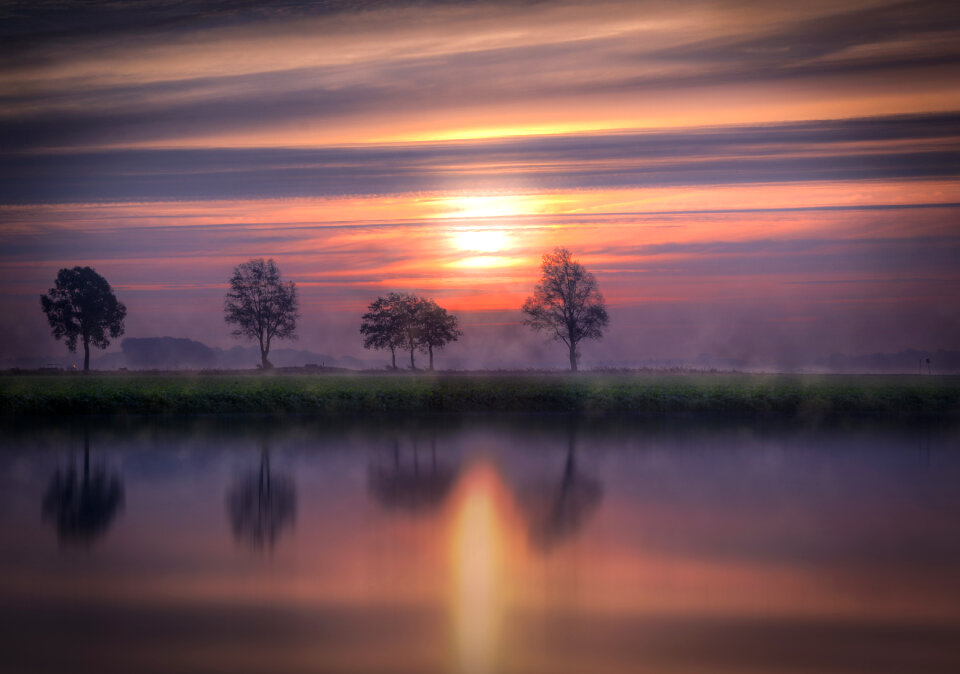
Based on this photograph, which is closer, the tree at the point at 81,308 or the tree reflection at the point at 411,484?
the tree reflection at the point at 411,484

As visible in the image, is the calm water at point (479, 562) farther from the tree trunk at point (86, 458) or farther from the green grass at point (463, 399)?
the green grass at point (463, 399)

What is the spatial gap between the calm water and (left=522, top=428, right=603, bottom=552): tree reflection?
3.1 inches

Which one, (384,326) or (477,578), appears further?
(384,326)

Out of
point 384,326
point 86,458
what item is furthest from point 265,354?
point 86,458

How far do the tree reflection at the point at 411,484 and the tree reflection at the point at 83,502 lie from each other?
435 cm

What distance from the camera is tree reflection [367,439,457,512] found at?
47.8 feet

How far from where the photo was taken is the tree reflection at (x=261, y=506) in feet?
39.2

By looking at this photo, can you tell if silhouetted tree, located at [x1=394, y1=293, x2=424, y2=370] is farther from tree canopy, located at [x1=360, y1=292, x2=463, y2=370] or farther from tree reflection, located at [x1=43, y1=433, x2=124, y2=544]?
tree reflection, located at [x1=43, y1=433, x2=124, y2=544]

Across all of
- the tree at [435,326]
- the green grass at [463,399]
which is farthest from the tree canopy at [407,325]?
the green grass at [463,399]

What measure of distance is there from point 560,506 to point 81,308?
6579 cm

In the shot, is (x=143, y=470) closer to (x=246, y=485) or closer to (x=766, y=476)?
(x=246, y=485)

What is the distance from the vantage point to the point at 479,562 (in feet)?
34.2

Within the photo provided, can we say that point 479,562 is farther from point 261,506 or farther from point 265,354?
point 265,354

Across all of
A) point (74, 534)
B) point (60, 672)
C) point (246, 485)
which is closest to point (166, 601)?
point (60, 672)
